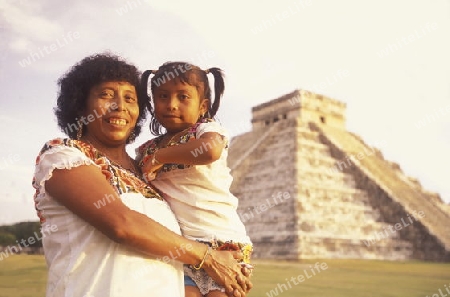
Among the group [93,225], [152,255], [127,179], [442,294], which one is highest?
[127,179]

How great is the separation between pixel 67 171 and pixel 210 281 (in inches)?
39.9

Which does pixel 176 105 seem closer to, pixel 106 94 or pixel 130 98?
pixel 130 98

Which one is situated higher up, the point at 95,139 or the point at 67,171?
the point at 95,139

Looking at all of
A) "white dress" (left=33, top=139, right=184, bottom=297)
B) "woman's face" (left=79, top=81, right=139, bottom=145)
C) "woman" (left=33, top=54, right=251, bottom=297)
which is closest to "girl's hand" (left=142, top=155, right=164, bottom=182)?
"woman" (left=33, top=54, right=251, bottom=297)

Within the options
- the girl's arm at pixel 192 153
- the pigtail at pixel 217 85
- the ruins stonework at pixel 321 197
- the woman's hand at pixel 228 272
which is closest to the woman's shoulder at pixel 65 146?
the girl's arm at pixel 192 153

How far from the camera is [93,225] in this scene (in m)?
2.47

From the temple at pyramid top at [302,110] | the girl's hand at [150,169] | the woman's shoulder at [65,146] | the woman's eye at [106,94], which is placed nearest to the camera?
the woman's shoulder at [65,146]

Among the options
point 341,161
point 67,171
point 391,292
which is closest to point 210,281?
point 67,171

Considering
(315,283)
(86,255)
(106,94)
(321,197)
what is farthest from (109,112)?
(321,197)

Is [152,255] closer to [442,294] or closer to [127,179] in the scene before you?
[127,179]

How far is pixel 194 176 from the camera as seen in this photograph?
3.11m

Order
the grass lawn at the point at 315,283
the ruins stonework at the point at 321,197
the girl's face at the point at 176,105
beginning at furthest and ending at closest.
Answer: the ruins stonework at the point at 321,197 < the grass lawn at the point at 315,283 < the girl's face at the point at 176,105

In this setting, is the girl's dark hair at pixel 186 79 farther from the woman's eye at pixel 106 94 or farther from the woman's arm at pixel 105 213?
the woman's arm at pixel 105 213

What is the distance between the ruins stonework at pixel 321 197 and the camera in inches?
877
